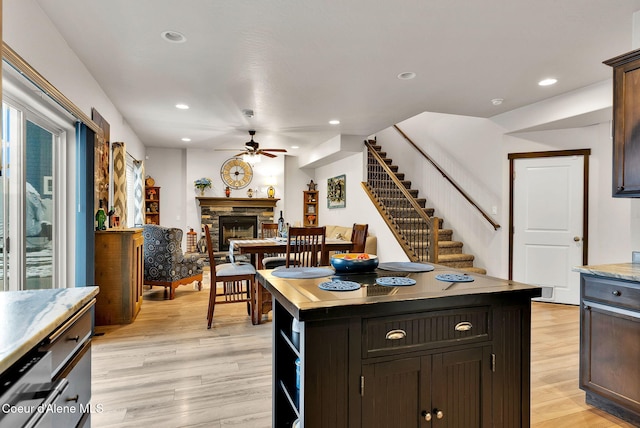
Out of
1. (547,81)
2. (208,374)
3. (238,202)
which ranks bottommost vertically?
(208,374)

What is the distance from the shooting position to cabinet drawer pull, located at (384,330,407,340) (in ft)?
4.51

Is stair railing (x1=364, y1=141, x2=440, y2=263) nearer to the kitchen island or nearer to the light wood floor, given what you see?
the light wood floor

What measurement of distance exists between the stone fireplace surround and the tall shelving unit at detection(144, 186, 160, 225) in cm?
93

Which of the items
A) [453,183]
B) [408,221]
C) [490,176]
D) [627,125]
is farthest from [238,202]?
[627,125]

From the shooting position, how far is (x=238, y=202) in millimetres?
8305

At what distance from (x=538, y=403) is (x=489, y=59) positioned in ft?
9.27

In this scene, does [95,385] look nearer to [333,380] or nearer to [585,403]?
[333,380]

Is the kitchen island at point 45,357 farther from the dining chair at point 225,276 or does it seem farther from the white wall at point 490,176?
the white wall at point 490,176

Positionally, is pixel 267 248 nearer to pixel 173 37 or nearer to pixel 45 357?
pixel 173 37

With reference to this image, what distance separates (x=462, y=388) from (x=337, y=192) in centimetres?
651

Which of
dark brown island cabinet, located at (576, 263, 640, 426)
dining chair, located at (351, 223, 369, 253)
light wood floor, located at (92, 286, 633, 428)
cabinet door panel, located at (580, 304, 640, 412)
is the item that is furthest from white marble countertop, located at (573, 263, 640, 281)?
dining chair, located at (351, 223, 369, 253)

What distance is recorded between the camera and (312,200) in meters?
9.31

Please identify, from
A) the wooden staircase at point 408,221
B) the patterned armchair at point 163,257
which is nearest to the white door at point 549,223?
the wooden staircase at point 408,221

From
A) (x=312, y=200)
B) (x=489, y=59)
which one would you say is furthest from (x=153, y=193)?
(x=489, y=59)
